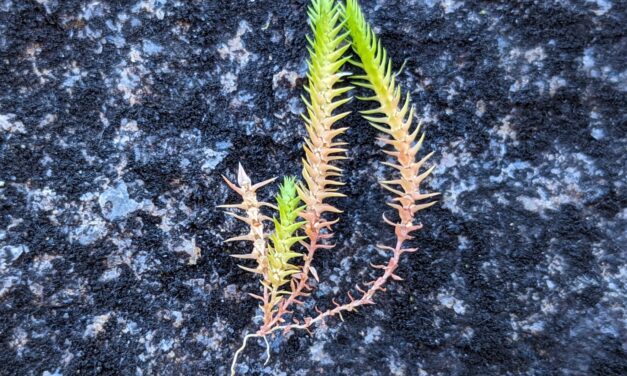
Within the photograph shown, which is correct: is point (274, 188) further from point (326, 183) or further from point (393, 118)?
point (393, 118)

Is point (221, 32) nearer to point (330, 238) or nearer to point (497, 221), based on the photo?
point (330, 238)

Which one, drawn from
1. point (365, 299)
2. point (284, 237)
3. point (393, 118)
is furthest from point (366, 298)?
point (393, 118)

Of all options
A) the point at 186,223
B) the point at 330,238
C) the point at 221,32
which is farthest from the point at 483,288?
the point at 221,32

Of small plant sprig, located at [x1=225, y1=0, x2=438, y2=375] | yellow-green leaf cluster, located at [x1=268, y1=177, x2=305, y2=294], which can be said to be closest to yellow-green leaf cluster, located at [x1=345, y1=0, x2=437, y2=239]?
small plant sprig, located at [x1=225, y1=0, x2=438, y2=375]

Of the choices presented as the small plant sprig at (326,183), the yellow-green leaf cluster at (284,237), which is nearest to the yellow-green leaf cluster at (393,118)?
the small plant sprig at (326,183)

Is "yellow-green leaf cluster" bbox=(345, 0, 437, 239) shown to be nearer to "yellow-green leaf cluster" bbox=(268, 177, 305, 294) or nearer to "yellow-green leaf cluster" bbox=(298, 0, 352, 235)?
"yellow-green leaf cluster" bbox=(298, 0, 352, 235)

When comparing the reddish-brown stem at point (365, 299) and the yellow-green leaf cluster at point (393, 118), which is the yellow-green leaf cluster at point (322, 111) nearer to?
the yellow-green leaf cluster at point (393, 118)
